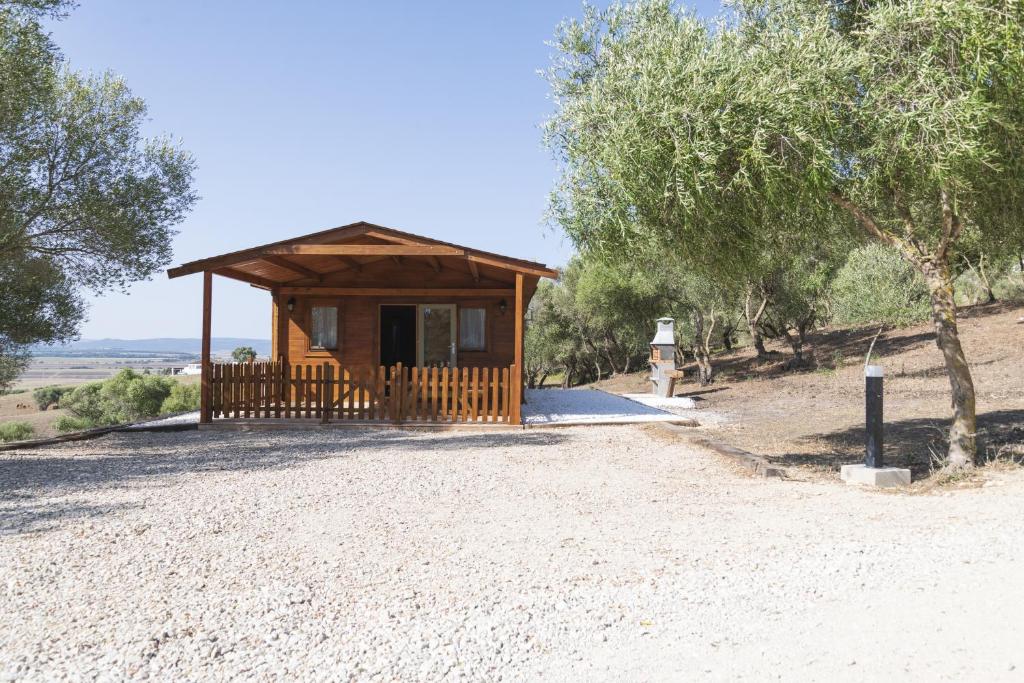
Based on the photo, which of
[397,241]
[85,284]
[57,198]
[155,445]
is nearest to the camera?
[155,445]

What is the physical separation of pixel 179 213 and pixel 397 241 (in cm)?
535

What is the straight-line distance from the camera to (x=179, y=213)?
14.5 m

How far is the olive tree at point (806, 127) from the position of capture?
627 centimetres

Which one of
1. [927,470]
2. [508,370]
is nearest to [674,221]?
[927,470]

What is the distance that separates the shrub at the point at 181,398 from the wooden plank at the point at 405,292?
2067 cm

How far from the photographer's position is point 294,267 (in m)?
13.4

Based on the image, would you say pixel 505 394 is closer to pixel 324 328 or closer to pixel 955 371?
pixel 324 328

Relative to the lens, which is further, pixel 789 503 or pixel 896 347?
pixel 896 347

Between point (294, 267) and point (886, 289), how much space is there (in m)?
14.4

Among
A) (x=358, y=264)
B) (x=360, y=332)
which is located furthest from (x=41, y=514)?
(x=360, y=332)

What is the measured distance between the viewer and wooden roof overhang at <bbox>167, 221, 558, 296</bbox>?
11.6m

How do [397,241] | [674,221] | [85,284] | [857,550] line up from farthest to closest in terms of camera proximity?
[85,284]
[397,241]
[674,221]
[857,550]

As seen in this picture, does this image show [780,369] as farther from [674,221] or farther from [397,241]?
[674,221]

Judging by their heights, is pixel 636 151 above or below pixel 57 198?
below
